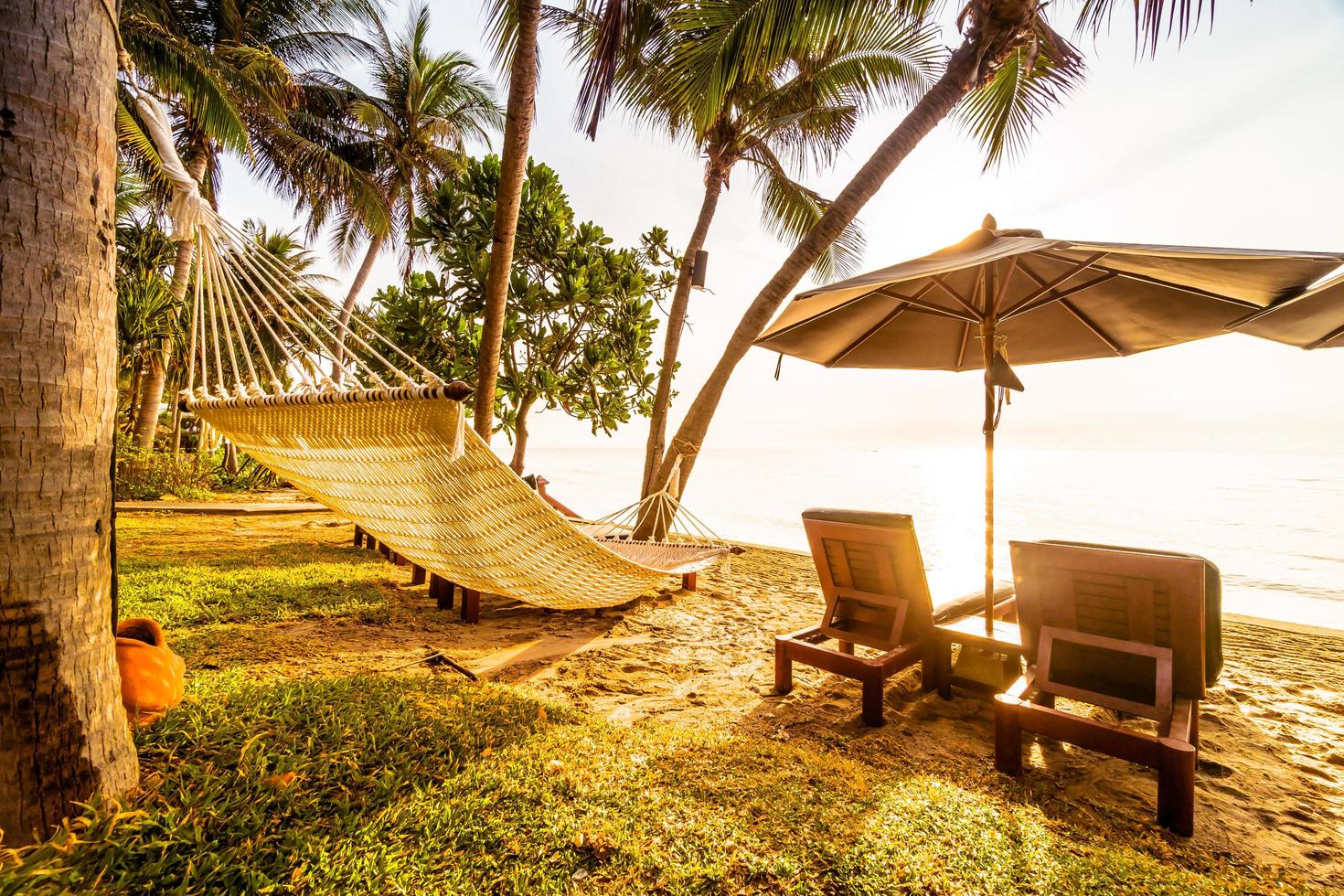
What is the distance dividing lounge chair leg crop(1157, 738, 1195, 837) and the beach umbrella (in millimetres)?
682

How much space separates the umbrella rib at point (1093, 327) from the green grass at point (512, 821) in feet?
7.43

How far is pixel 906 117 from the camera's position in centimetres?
344

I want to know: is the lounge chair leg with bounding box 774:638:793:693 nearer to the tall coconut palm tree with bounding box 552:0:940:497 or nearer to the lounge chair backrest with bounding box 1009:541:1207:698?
the lounge chair backrest with bounding box 1009:541:1207:698

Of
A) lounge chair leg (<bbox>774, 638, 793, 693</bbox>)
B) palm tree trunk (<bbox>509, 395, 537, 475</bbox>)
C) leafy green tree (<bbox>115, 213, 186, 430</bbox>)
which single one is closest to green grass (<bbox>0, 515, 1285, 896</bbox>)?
lounge chair leg (<bbox>774, 638, 793, 693</bbox>)

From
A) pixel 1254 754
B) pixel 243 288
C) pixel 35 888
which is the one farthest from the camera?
pixel 243 288

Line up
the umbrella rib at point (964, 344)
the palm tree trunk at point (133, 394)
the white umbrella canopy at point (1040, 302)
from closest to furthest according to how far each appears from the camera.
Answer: the white umbrella canopy at point (1040, 302) < the umbrella rib at point (964, 344) < the palm tree trunk at point (133, 394)

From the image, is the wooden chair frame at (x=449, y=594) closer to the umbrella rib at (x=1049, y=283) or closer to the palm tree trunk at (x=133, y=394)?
the umbrella rib at (x=1049, y=283)

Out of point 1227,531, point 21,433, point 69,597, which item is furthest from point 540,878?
point 1227,531

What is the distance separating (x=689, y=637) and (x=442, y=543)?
4.28ft

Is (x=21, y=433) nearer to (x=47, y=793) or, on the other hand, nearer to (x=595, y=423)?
(x=47, y=793)

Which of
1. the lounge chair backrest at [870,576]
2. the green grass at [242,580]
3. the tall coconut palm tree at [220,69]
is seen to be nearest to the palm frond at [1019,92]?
the lounge chair backrest at [870,576]

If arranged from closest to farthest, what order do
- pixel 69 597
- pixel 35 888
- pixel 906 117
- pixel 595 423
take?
pixel 35 888 → pixel 69 597 → pixel 906 117 → pixel 595 423

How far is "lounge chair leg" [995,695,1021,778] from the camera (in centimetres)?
155

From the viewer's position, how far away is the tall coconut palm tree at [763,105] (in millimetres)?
4402
